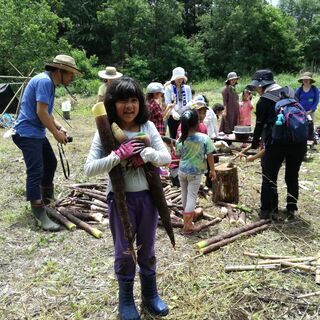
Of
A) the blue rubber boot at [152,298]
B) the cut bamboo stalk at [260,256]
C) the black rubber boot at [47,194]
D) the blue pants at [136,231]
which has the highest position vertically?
the blue pants at [136,231]

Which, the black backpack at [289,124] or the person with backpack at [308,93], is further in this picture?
the person with backpack at [308,93]

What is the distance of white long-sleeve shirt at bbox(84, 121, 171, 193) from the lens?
245cm

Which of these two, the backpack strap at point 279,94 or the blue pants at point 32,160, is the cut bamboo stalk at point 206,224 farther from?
the blue pants at point 32,160

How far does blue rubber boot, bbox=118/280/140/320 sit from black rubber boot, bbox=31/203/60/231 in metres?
1.97

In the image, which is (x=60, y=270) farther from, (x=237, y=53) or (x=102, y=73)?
(x=237, y=53)

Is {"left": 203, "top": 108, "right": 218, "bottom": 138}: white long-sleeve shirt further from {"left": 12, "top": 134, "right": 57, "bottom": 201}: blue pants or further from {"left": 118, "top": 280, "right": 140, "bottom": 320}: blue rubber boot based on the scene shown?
{"left": 118, "top": 280, "right": 140, "bottom": 320}: blue rubber boot

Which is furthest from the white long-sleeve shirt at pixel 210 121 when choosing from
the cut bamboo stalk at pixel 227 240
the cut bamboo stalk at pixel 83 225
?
the cut bamboo stalk at pixel 83 225

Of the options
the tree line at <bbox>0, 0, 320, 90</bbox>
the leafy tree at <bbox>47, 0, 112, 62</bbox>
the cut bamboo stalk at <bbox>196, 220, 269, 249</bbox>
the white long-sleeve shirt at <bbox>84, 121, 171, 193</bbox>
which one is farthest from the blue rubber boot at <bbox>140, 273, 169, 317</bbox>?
the leafy tree at <bbox>47, 0, 112, 62</bbox>

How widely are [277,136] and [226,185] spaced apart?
126cm

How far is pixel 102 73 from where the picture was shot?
612 cm

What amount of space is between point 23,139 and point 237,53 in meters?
35.5

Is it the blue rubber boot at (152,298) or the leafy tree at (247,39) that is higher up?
the leafy tree at (247,39)

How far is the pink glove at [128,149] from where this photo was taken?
7.96 feet

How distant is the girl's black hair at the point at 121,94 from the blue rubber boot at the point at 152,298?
1246mm
